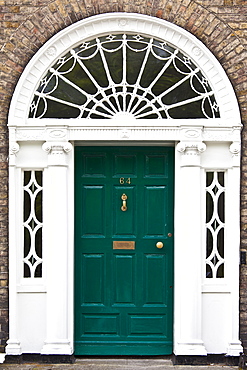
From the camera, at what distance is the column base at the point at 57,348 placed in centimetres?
671

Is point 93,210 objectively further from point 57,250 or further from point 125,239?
point 57,250

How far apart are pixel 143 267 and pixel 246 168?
1771 millimetres

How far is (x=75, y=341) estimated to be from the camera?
23.0ft

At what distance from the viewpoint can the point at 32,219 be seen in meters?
6.88

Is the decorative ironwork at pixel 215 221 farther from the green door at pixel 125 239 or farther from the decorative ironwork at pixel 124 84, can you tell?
the decorative ironwork at pixel 124 84

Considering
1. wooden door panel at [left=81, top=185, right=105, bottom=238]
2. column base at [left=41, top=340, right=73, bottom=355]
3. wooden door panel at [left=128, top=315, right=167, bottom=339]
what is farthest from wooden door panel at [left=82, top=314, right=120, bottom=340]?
wooden door panel at [left=81, top=185, right=105, bottom=238]

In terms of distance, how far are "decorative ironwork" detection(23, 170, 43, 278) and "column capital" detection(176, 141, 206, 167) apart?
1769 millimetres

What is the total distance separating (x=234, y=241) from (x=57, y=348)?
2.50 metres

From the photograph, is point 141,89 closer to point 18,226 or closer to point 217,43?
point 217,43

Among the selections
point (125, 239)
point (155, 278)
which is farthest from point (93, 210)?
point (155, 278)

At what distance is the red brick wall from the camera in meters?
6.68

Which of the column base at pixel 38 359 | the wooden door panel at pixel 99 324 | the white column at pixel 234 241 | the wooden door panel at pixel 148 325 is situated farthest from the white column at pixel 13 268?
the white column at pixel 234 241

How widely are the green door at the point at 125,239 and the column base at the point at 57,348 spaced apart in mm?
284

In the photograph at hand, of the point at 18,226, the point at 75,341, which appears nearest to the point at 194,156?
the point at 18,226
